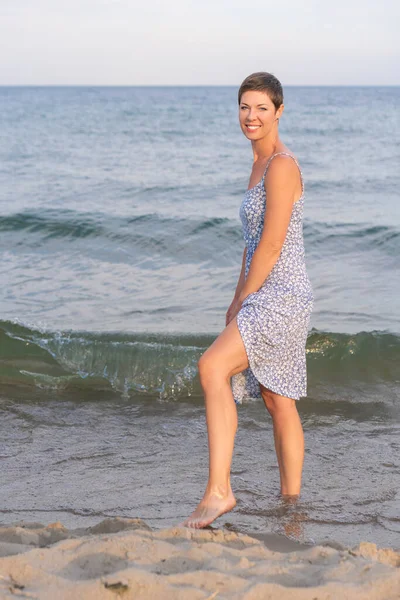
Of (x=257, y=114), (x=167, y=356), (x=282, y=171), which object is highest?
(x=257, y=114)

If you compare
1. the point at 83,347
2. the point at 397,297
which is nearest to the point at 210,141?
the point at 397,297

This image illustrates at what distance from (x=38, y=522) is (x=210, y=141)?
24.1 meters

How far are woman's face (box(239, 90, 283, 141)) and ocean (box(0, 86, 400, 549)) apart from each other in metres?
1.92

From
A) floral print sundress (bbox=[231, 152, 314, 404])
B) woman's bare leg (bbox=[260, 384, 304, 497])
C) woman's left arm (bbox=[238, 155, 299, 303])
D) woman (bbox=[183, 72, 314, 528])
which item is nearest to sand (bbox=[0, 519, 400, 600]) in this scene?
woman (bbox=[183, 72, 314, 528])

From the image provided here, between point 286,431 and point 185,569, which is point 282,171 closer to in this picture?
point 286,431

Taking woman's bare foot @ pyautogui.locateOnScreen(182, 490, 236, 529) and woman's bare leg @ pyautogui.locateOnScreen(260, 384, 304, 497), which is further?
woman's bare leg @ pyautogui.locateOnScreen(260, 384, 304, 497)

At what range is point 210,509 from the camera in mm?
3395

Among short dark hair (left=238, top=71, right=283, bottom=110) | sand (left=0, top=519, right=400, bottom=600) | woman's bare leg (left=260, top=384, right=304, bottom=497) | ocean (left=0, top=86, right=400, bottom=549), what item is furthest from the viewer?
ocean (left=0, top=86, right=400, bottom=549)

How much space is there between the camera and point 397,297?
8.47 m

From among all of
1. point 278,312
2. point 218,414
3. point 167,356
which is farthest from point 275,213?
point 167,356

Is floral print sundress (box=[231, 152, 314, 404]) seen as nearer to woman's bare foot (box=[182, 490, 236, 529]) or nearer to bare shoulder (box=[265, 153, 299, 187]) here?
bare shoulder (box=[265, 153, 299, 187])

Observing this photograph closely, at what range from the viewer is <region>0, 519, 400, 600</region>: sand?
2.52 metres

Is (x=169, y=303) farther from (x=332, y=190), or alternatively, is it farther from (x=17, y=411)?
(x=332, y=190)

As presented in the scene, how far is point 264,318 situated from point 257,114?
97 cm
